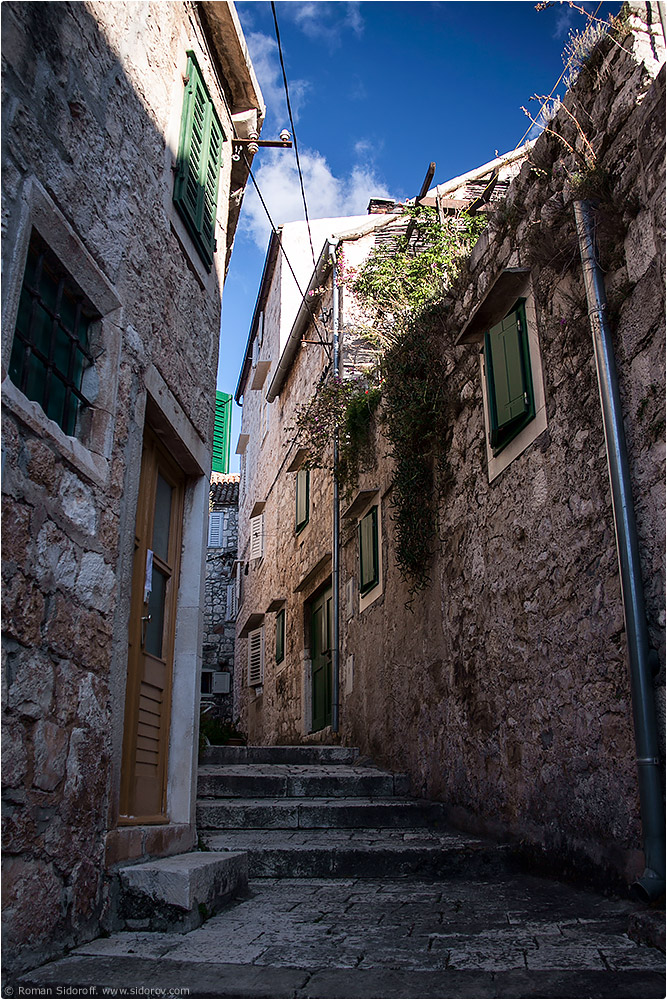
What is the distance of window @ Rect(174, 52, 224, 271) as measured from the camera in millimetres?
4594

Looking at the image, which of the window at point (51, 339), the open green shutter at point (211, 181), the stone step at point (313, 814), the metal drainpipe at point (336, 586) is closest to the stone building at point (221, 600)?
the metal drainpipe at point (336, 586)

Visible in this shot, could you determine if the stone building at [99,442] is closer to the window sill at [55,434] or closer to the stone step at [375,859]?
the window sill at [55,434]

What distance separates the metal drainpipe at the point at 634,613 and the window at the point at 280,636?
28.6ft

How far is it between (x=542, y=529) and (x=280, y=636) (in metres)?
8.06

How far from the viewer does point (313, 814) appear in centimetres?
507

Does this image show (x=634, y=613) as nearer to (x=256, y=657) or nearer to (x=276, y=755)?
(x=276, y=755)

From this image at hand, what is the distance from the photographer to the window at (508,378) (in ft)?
14.3

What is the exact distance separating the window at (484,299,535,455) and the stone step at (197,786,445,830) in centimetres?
249

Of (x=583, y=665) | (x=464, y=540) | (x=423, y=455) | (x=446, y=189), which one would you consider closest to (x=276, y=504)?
(x=446, y=189)

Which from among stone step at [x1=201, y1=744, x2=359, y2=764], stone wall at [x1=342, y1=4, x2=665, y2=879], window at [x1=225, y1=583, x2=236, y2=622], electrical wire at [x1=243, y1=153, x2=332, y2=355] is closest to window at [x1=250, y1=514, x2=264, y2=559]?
electrical wire at [x1=243, y1=153, x2=332, y2=355]

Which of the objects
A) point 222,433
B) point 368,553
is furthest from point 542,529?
point 222,433

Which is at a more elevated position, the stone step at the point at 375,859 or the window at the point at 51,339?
the window at the point at 51,339

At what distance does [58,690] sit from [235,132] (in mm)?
4675

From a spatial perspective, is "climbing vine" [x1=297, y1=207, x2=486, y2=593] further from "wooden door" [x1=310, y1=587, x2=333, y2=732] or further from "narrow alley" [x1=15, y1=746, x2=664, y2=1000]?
"narrow alley" [x1=15, y1=746, x2=664, y2=1000]
